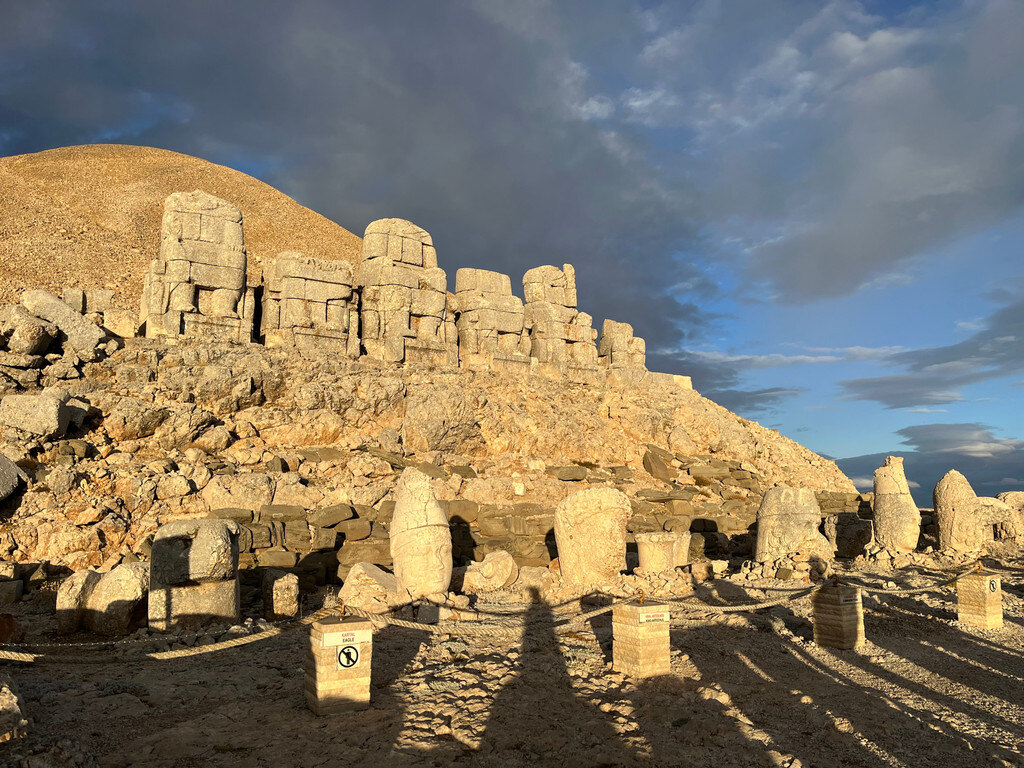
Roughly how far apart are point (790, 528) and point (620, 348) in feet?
35.6

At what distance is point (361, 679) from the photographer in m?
5.17

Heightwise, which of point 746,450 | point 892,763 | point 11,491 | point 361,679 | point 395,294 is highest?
point 395,294

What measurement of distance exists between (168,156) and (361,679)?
55.2m

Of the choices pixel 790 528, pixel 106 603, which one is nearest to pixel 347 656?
pixel 106 603

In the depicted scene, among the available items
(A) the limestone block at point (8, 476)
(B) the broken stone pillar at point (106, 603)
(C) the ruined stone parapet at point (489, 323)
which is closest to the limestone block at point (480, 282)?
(C) the ruined stone parapet at point (489, 323)

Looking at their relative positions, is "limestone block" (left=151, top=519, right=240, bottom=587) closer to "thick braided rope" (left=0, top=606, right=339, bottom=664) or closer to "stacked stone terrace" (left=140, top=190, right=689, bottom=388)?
"thick braided rope" (left=0, top=606, right=339, bottom=664)

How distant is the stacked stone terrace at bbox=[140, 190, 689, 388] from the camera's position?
15727 millimetres

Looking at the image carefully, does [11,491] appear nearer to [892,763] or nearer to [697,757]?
[697,757]

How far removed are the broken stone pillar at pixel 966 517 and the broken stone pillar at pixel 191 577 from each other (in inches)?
506

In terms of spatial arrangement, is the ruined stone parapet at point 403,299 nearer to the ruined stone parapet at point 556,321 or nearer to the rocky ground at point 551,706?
the ruined stone parapet at point 556,321

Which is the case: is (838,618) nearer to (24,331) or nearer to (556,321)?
(24,331)

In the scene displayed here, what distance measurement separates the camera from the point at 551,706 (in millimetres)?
5449

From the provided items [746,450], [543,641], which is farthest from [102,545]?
[746,450]

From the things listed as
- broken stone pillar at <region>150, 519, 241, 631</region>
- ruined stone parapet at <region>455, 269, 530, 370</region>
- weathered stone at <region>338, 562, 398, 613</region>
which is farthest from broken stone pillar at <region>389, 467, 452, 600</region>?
ruined stone parapet at <region>455, 269, 530, 370</region>
